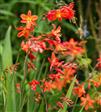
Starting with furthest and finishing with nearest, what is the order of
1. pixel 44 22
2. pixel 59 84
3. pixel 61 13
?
pixel 44 22
pixel 59 84
pixel 61 13

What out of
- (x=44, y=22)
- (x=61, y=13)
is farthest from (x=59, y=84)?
(x=44, y=22)

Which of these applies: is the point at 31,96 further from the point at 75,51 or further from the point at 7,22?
the point at 7,22

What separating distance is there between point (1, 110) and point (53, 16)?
0.60m

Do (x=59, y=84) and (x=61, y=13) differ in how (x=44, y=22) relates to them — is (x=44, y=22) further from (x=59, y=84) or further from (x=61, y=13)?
(x=61, y=13)

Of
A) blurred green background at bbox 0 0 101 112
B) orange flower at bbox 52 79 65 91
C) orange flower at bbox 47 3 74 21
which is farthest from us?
blurred green background at bbox 0 0 101 112

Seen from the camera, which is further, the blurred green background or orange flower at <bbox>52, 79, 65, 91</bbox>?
the blurred green background

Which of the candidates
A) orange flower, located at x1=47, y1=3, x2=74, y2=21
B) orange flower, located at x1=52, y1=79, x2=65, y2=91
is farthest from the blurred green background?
orange flower, located at x1=47, y1=3, x2=74, y2=21

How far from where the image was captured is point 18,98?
7.10ft

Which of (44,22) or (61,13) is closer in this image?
(61,13)

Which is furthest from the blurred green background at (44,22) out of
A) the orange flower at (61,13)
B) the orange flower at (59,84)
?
the orange flower at (61,13)

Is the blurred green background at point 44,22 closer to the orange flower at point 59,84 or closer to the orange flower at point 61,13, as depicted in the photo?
the orange flower at point 59,84

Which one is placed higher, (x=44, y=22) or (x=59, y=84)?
(x=44, y=22)

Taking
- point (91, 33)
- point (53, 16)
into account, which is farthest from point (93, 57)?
point (53, 16)

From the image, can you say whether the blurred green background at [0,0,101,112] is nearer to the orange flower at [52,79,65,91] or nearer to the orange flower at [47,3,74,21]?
the orange flower at [52,79,65,91]
